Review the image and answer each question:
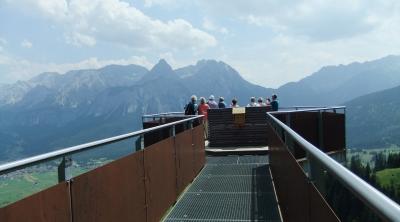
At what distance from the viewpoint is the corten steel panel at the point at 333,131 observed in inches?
651

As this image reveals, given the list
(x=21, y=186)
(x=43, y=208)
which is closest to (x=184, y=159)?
(x=21, y=186)

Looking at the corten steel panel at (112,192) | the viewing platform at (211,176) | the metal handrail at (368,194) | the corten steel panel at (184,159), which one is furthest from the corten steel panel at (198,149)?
the metal handrail at (368,194)

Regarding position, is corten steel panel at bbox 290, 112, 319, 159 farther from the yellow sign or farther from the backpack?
the backpack

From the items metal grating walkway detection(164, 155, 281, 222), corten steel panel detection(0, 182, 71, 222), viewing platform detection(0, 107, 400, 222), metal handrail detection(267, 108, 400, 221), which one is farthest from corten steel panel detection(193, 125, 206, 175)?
metal handrail detection(267, 108, 400, 221)

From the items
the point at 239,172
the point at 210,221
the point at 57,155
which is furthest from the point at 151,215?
the point at 239,172

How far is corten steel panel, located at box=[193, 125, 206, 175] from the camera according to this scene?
41.6 feet

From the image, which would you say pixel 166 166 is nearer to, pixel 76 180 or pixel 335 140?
pixel 76 180

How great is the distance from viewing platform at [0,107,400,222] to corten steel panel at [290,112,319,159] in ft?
0.10

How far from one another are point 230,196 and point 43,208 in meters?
6.68

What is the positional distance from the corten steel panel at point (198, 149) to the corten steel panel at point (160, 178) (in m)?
3.09

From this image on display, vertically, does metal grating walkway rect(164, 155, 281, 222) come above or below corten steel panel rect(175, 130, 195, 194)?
below

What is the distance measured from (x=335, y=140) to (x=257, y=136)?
113 inches

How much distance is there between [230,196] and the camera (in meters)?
10.2

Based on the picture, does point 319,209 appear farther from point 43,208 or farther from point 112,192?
point 112,192
